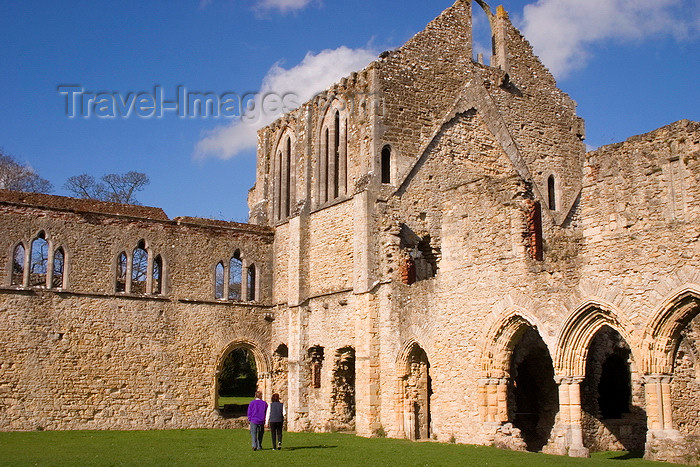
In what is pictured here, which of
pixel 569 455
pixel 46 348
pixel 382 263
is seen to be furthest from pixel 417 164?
pixel 46 348

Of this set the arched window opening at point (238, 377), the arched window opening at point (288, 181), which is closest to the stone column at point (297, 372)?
the arched window opening at point (288, 181)

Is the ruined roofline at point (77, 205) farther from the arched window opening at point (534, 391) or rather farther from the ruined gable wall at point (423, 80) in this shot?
the arched window opening at point (534, 391)

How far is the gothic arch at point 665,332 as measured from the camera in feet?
47.5

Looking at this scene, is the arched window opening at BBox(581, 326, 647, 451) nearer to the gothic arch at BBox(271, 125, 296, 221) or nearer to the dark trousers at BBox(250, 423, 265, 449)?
the dark trousers at BBox(250, 423, 265, 449)

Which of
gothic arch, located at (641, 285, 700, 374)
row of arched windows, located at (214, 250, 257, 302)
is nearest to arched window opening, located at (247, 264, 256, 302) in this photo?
row of arched windows, located at (214, 250, 257, 302)

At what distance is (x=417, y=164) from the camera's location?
2361 centimetres

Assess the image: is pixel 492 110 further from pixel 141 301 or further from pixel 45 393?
pixel 45 393

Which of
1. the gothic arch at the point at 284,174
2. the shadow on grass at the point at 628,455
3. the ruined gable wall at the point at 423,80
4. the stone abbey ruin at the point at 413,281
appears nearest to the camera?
the stone abbey ruin at the point at 413,281

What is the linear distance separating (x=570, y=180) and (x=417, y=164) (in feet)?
23.1

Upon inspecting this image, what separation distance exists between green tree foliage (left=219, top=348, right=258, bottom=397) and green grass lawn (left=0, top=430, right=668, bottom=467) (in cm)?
1693

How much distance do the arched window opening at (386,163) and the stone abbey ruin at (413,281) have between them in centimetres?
6

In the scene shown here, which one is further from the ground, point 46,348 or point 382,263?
point 382,263

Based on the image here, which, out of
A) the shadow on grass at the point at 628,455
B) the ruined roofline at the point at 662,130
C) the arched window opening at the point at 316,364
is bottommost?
the shadow on grass at the point at 628,455

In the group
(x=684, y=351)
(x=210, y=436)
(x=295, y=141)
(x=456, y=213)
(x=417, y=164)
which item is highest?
(x=295, y=141)
